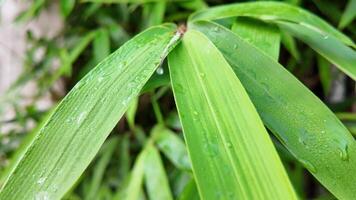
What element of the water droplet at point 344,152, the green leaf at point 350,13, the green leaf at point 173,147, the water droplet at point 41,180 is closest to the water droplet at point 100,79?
the water droplet at point 41,180

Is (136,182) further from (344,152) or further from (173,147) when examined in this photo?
(344,152)

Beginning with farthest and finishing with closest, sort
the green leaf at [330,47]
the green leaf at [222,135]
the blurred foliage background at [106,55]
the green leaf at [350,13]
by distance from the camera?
the blurred foliage background at [106,55] → the green leaf at [350,13] → the green leaf at [330,47] → the green leaf at [222,135]

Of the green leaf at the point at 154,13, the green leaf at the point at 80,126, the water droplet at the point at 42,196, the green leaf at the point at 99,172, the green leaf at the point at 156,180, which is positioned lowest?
the water droplet at the point at 42,196

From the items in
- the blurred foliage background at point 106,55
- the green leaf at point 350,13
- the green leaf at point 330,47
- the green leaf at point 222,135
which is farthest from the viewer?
the blurred foliage background at point 106,55

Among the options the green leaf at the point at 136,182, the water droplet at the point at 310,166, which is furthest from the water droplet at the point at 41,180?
the green leaf at the point at 136,182

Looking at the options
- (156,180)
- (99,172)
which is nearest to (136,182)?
(156,180)

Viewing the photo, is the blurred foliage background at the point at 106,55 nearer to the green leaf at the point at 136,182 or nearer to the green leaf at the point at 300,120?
the green leaf at the point at 136,182

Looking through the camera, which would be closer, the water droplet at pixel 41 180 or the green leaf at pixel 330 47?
the water droplet at pixel 41 180

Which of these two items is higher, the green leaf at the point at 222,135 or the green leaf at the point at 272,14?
the green leaf at the point at 272,14
